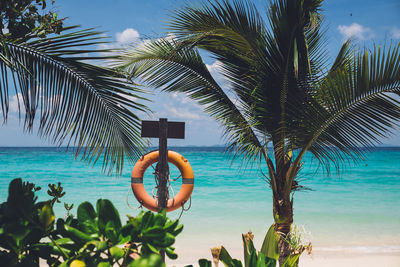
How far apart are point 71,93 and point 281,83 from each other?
1776 mm

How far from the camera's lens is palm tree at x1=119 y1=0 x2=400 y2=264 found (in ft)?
9.13

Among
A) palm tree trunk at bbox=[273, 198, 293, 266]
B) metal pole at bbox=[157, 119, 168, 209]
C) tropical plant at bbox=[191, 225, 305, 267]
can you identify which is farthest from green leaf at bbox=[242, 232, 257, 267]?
palm tree trunk at bbox=[273, 198, 293, 266]

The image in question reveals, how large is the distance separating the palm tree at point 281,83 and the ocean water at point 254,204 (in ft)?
1.13

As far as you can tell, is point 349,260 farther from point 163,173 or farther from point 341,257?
point 163,173

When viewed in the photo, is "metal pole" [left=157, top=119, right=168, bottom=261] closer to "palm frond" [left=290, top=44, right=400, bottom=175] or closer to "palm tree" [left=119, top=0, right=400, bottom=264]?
"palm tree" [left=119, top=0, right=400, bottom=264]

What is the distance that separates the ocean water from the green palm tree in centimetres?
83

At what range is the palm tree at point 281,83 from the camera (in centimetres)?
278

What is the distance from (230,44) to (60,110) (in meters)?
1.77

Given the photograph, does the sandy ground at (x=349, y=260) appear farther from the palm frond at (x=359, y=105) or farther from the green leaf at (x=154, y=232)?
the green leaf at (x=154, y=232)

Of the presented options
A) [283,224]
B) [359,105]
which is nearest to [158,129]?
[283,224]

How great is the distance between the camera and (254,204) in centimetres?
1109

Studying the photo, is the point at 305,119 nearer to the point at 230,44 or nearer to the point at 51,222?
the point at 230,44

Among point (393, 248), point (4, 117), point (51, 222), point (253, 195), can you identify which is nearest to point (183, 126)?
point (4, 117)

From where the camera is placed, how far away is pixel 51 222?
0.88 metres
